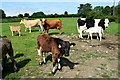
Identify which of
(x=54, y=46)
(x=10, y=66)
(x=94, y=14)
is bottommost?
(x=10, y=66)

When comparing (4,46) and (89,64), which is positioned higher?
(4,46)

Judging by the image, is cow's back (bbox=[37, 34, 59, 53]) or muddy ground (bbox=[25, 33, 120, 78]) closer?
muddy ground (bbox=[25, 33, 120, 78])

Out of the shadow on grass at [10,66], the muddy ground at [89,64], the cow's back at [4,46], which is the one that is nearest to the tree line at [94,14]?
the muddy ground at [89,64]

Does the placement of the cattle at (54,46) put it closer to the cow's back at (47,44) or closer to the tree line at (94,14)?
the cow's back at (47,44)

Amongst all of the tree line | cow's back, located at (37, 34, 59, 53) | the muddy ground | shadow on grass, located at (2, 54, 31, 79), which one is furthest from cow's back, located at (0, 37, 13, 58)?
the tree line

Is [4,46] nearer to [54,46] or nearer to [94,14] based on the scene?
[54,46]

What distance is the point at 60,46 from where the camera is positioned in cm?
709

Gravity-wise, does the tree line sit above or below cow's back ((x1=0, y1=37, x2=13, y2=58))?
above

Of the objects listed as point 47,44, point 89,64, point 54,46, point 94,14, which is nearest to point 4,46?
point 47,44

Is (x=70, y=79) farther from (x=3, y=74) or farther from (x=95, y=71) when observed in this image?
(x=3, y=74)

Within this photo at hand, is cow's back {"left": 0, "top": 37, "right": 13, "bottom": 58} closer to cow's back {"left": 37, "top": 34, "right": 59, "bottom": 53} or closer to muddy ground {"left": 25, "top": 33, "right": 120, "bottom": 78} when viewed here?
cow's back {"left": 37, "top": 34, "right": 59, "bottom": 53}

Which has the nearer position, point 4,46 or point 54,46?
point 4,46

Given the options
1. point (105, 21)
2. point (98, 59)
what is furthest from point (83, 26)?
point (98, 59)

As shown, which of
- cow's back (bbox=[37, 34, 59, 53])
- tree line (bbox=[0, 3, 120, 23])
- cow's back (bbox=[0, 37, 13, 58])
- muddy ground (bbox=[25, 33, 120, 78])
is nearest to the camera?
cow's back (bbox=[0, 37, 13, 58])
